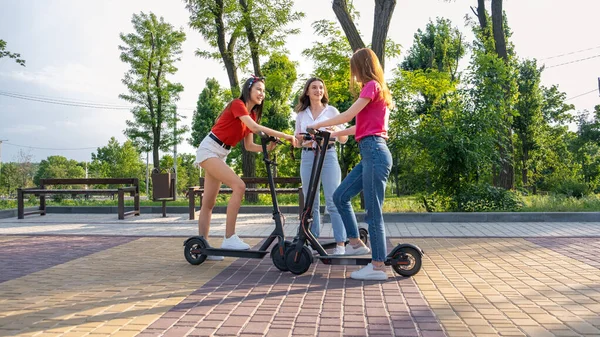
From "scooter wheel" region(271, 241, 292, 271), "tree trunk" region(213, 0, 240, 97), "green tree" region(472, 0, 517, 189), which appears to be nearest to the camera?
"scooter wheel" region(271, 241, 292, 271)

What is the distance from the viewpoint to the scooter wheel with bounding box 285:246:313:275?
5.12 meters

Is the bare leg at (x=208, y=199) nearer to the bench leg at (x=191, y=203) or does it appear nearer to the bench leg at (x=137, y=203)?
the bench leg at (x=191, y=203)

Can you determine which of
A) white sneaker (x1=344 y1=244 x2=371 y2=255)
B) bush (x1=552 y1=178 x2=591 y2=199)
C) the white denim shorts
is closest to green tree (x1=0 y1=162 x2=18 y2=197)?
bush (x1=552 y1=178 x2=591 y2=199)

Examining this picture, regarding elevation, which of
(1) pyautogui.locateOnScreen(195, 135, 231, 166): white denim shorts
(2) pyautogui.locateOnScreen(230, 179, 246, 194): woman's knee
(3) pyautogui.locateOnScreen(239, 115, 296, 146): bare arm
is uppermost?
(3) pyautogui.locateOnScreen(239, 115, 296, 146): bare arm

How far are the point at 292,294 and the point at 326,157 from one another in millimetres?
1890

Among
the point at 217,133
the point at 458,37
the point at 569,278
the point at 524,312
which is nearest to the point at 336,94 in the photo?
the point at 217,133

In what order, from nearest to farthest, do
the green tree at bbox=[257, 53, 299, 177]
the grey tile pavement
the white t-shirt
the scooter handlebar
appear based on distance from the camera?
the scooter handlebar → the white t-shirt → the grey tile pavement → the green tree at bbox=[257, 53, 299, 177]

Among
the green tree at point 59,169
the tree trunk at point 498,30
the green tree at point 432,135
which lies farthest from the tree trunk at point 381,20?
the green tree at point 59,169

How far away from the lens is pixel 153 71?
33594 millimetres

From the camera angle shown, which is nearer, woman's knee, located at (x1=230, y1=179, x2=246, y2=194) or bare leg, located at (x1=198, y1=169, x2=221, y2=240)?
woman's knee, located at (x1=230, y1=179, x2=246, y2=194)

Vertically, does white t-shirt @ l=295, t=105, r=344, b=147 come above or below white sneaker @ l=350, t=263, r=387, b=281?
above

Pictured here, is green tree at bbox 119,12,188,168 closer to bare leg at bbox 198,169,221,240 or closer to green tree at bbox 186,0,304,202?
green tree at bbox 186,0,304,202

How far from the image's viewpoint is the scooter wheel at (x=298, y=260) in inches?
202

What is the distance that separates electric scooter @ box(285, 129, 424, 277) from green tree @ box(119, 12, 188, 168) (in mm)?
28718
